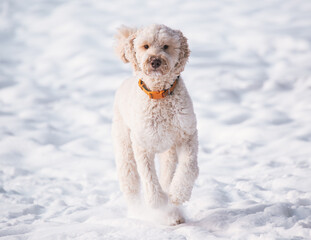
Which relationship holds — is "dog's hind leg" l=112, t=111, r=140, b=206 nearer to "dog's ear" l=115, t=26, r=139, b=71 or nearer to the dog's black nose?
"dog's ear" l=115, t=26, r=139, b=71

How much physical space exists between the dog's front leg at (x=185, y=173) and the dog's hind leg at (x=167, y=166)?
24 cm

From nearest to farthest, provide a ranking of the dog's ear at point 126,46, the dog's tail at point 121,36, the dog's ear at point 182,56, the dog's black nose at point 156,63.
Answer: the dog's black nose at point 156,63 < the dog's ear at point 182,56 < the dog's ear at point 126,46 < the dog's tail at point 121,36

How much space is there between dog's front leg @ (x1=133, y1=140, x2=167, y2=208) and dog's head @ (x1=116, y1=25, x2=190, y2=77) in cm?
72

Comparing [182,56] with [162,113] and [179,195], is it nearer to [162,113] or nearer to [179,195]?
[162,113]

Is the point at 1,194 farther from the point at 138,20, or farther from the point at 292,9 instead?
the point at 292,9

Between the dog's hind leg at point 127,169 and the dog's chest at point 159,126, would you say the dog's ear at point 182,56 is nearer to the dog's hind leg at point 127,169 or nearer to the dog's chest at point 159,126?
the dog's chest at point 159,126

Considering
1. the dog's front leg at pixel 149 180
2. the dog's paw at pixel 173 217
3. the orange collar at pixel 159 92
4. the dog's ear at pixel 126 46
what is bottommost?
the dog's paw at pixel 173 217

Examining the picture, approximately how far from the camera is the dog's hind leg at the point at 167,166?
394 cm

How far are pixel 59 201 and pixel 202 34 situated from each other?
10098 millimetres

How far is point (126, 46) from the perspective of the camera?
363 centimetres

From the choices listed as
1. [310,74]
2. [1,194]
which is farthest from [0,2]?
[1,194]

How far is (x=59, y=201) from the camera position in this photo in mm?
4941

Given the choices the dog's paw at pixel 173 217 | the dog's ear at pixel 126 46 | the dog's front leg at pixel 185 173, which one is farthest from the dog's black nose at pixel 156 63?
the dog's paw at pixel 173 217

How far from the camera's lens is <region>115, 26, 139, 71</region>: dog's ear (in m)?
3.59
